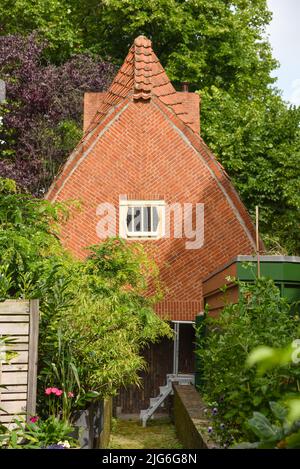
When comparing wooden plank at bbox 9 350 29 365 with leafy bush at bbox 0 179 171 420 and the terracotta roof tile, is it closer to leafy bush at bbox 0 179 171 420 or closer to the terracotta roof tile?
leafy bush at bbox 0 179 171 420

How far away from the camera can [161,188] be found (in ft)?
69.7

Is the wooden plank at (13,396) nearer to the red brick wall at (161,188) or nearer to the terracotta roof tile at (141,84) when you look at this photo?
the red brick wall at (161,188)

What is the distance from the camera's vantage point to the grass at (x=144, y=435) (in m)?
14.4

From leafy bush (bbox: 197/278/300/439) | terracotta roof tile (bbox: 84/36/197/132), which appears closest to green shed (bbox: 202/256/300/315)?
leafy bush (bbox: 197/278/300/439)

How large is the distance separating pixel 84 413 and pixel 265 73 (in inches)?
1089

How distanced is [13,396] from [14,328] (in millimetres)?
673

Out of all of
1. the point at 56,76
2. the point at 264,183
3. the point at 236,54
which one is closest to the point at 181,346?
the point at 264,183

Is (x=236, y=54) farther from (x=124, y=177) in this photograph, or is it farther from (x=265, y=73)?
(x=124, y=177)

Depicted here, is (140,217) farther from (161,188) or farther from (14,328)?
(14,328)

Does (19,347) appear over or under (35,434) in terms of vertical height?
over

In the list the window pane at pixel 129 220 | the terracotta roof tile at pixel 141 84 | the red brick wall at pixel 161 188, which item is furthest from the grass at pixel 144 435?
the terracotta roof tile at pixel 141 84

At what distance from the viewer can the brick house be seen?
68.9 ft

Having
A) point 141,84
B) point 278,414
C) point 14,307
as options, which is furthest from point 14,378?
point 141,84

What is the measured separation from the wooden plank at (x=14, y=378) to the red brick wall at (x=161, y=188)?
41.7ft
